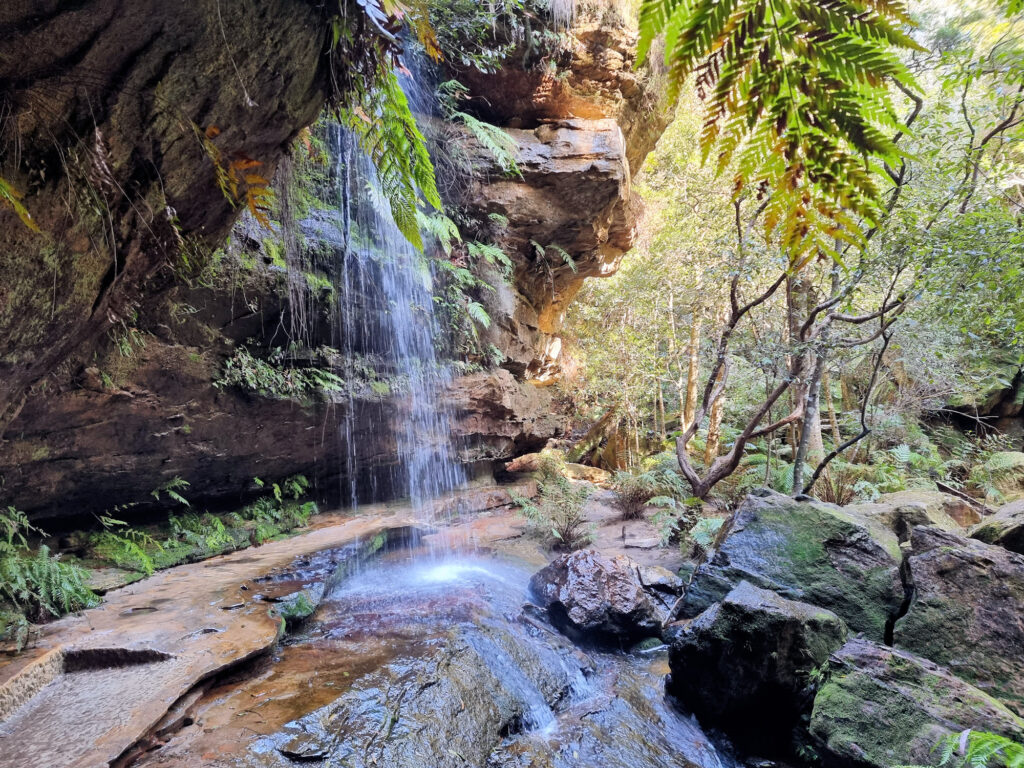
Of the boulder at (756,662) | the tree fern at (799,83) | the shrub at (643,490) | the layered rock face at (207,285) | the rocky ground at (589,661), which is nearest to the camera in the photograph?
the tree fern at (799,83)

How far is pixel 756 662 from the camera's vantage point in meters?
3.67

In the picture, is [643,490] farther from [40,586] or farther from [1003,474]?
A: [40,586]

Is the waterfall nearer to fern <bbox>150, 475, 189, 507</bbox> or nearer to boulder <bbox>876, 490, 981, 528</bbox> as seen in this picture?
fern <bbox>150, 475, 189, 507</bbox>

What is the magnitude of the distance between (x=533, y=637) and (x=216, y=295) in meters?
5.29

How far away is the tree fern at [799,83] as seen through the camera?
77cm

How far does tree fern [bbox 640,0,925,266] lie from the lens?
0.77 metres

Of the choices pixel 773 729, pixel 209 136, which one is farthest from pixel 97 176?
pixel 773 729

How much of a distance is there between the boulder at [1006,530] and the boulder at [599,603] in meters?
3.27

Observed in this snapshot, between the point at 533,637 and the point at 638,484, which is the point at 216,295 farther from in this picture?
the point at 638,484

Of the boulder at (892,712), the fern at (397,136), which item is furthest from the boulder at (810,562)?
the fern at (397,136)

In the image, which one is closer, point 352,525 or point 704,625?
point 704,625

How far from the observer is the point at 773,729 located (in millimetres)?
3658

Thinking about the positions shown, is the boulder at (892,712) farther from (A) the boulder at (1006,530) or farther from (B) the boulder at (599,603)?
(A) the boulder at (1006,530)

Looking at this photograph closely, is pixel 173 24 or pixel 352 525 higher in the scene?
pixel 173 24
